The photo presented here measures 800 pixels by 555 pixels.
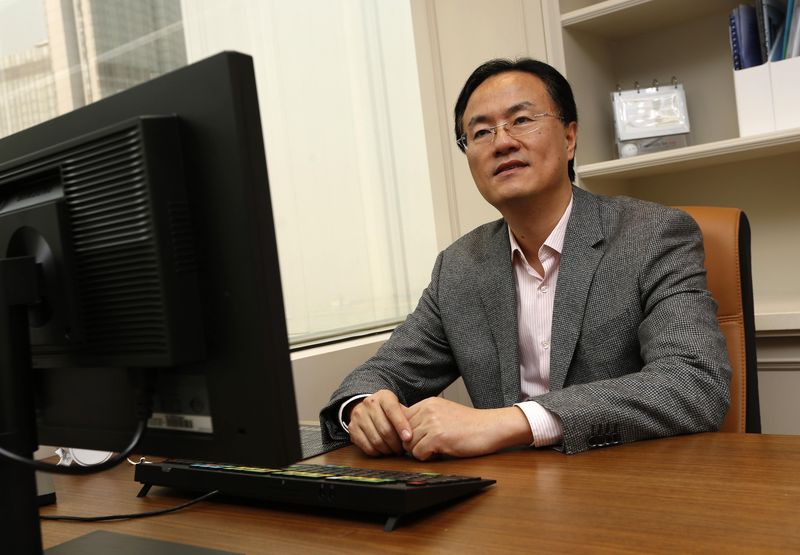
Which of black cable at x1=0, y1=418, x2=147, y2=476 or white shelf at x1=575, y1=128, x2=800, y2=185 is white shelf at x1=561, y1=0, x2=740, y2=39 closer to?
white shelf at x1=575, y1=128, x2=800, y2=185

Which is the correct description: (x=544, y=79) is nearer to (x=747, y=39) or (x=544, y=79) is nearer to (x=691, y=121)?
(x=747, y=39)

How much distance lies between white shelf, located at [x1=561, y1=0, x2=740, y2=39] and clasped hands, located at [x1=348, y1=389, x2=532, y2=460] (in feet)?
5.55

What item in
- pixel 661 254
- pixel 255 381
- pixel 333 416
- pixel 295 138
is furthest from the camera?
pixel 295 138

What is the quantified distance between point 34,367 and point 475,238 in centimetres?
129

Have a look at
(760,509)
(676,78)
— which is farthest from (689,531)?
(676,78)

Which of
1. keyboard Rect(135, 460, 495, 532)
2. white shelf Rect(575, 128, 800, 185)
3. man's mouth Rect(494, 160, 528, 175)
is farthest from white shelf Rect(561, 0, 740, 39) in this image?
keyboard Rect(135, 460, 495, 532)

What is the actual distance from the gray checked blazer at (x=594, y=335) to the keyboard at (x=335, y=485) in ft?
1.00

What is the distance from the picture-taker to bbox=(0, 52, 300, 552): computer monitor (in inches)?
25.8

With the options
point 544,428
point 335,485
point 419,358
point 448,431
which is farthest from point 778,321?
point 335,485

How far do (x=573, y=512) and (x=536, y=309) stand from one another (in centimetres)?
97

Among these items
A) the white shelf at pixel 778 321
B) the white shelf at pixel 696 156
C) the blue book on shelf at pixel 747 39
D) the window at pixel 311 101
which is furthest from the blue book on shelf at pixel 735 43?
the window at pixel 311 101

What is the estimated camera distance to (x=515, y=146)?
185 centimetres

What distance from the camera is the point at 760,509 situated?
827 mm

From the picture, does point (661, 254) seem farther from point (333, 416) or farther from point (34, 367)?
point (34, 367)
